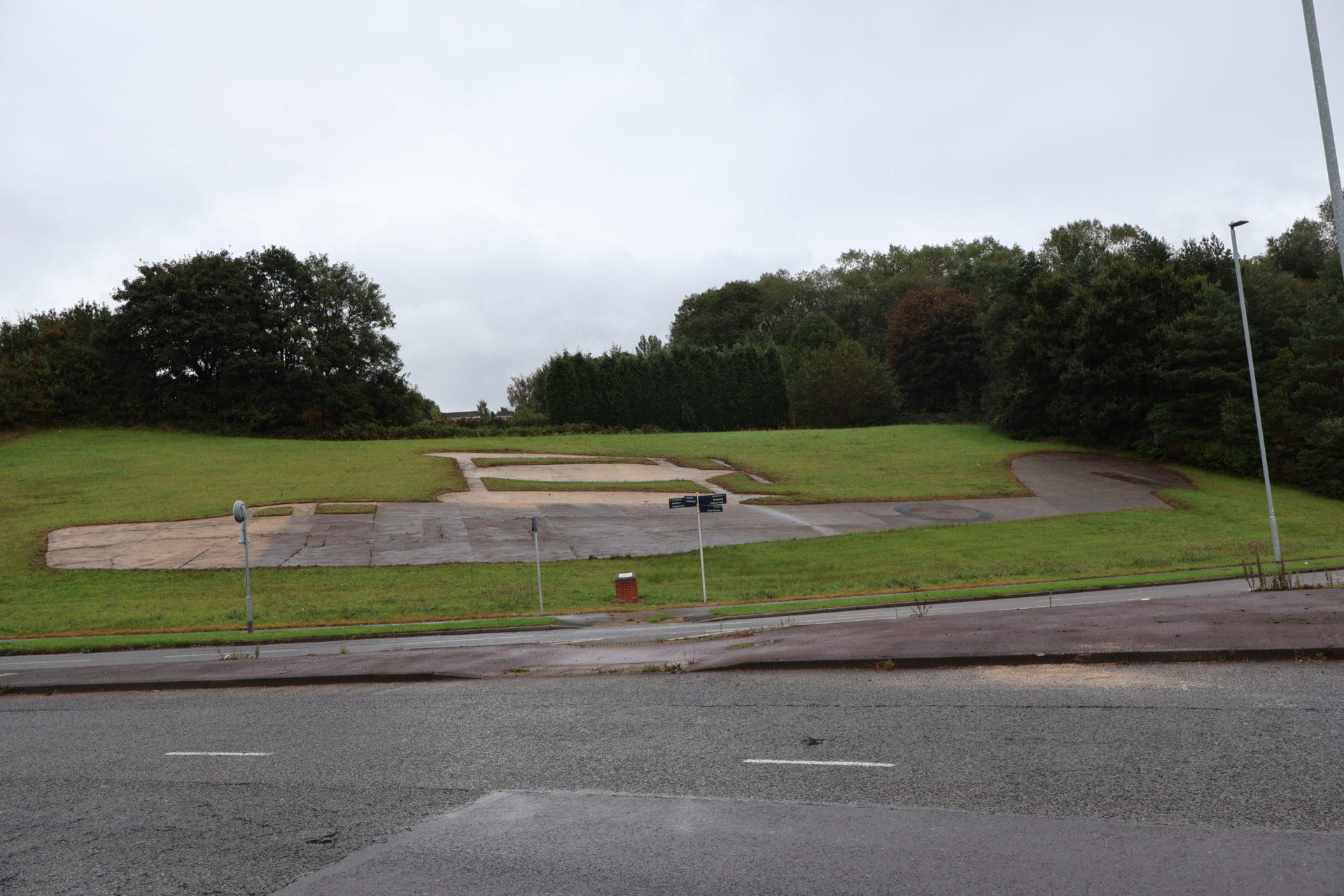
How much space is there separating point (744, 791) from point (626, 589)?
20.2 m

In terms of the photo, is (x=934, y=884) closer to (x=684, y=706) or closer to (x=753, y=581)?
(x=684, y=706)

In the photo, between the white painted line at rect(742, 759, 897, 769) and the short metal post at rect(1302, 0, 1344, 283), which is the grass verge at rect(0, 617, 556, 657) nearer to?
the white painted line at rect(742, 759, 897, 769)

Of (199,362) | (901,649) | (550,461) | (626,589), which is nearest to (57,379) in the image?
(199,362)

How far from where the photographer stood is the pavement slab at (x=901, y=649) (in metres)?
12.0

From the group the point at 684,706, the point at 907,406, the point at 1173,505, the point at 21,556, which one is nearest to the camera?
the point at 684,706

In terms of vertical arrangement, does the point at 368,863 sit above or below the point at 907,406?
below

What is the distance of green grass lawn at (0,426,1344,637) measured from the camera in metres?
29.2

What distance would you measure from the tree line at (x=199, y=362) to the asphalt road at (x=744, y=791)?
70332 millimetres

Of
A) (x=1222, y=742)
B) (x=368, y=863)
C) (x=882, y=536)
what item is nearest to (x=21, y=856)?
(x=368, y=863)

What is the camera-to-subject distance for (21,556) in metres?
36.1

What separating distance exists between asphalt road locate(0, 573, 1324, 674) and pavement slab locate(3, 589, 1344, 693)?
1862 millimetres

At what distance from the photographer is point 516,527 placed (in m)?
39.6

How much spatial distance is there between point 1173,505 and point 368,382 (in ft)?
212

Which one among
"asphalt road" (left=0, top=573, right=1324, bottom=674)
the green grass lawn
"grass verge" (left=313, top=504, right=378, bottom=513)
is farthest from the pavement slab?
"grass verge" (left=313, top=504, right=378, bottom=513)
